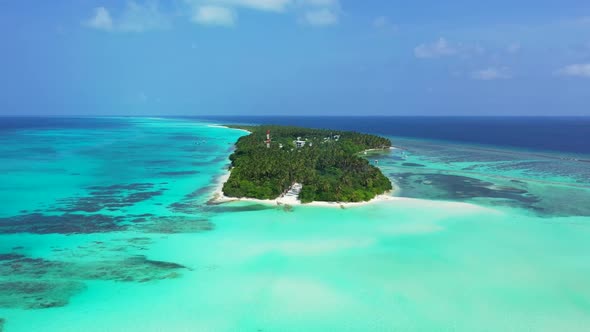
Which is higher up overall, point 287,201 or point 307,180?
point 307,180

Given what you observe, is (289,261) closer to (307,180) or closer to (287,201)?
(287,201)

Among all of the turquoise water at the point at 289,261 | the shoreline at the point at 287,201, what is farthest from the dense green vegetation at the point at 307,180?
the turquoise water at the point at 289,261

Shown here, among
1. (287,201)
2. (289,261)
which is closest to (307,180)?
(287,201)

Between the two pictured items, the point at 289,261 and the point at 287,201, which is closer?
the point at 289,261

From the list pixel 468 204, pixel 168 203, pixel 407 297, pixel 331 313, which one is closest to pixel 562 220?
pixel 468 204

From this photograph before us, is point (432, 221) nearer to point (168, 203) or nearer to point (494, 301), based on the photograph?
point (494, 301)

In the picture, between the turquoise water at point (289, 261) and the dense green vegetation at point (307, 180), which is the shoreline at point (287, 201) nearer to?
the dense green vegetation at point (307, 180)

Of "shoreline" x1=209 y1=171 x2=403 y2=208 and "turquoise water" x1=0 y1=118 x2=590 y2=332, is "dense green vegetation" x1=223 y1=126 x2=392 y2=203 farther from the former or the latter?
"turquoise water" x1=0 y1=118 x2=590 y2=332

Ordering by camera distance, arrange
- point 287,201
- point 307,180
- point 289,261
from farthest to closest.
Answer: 1. point 307,180
2. point 287,201
3. point 289,261

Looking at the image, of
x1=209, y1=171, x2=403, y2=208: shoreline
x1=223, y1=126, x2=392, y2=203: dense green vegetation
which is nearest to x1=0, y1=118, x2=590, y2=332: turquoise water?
x1=209, y1=171, x2=403, y2=208: shoreline
